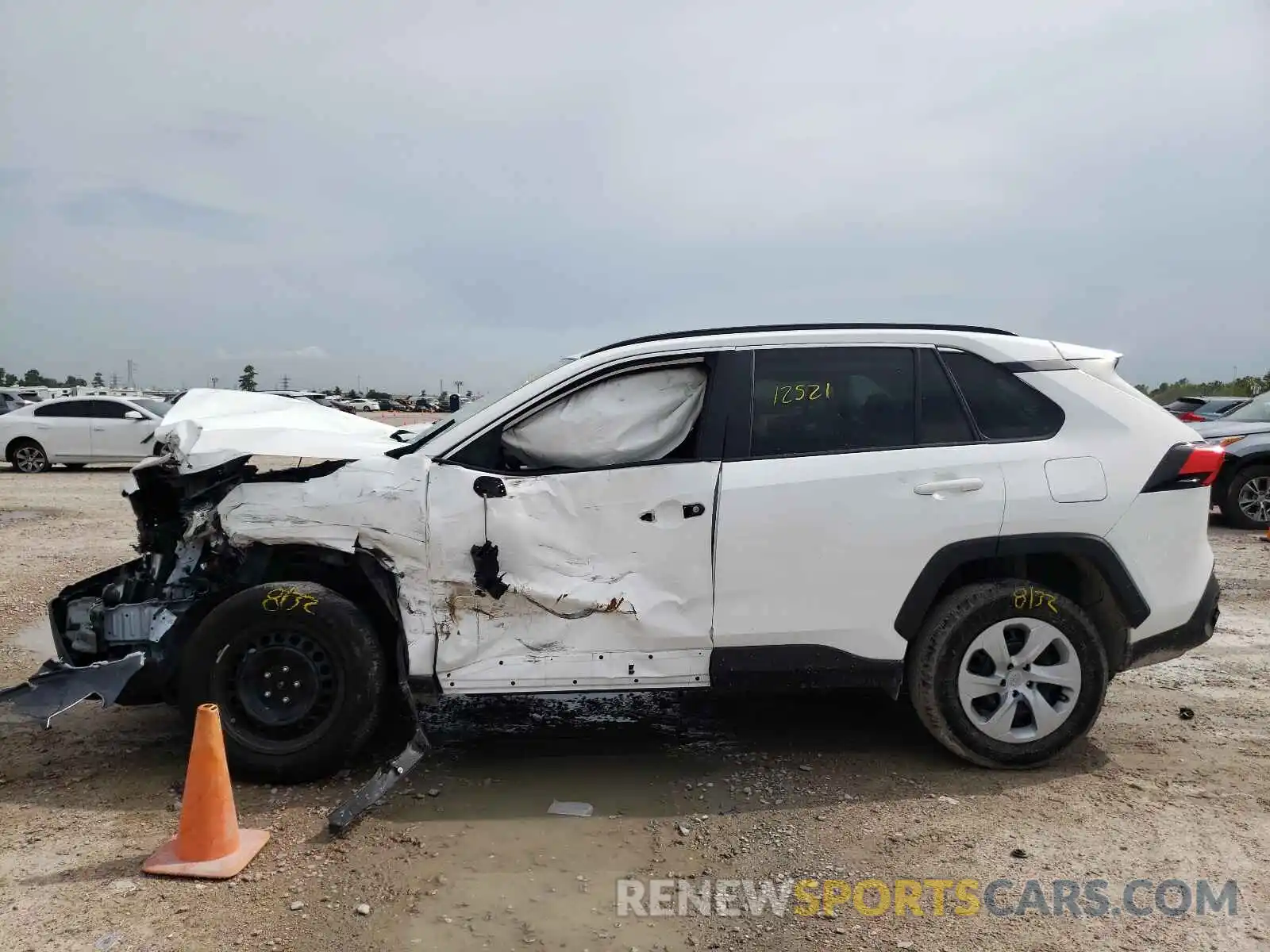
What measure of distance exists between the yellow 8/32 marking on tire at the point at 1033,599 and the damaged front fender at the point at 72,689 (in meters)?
3.99

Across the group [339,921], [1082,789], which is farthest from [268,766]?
[1082,789]

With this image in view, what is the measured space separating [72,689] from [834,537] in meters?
3.48

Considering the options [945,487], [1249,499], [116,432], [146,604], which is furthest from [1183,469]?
[116,432]

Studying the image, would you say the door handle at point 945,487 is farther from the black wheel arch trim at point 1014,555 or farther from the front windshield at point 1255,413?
the front windshield at point 1255,413

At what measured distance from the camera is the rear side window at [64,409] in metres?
17.7

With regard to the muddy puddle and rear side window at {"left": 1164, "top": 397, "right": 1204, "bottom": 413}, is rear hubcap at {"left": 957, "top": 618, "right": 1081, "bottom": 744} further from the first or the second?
rear side window at {"left": 1164, "top": 397, "right": 1204, "bottom": 413}

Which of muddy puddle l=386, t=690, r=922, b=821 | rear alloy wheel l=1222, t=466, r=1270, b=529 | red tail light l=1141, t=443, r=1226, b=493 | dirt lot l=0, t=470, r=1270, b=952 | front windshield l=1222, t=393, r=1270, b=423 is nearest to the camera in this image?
dirt lot l=0, t=470, r=1270, b=952

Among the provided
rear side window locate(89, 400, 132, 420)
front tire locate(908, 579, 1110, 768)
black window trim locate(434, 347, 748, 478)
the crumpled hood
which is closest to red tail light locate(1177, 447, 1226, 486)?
front tire locate(908, 579, 1110, 768)

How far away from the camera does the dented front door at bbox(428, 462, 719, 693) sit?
13.3ft

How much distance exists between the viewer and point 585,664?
407cm

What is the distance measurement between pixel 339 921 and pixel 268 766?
1.15 meters

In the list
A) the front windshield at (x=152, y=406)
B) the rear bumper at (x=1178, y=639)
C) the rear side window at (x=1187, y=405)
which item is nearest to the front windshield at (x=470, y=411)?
the rear bumper at (x=1178, y=639)

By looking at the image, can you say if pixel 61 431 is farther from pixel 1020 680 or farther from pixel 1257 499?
pixel 1257 499

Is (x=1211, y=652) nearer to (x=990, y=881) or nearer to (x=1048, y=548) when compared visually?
(x=1048, y=548)
